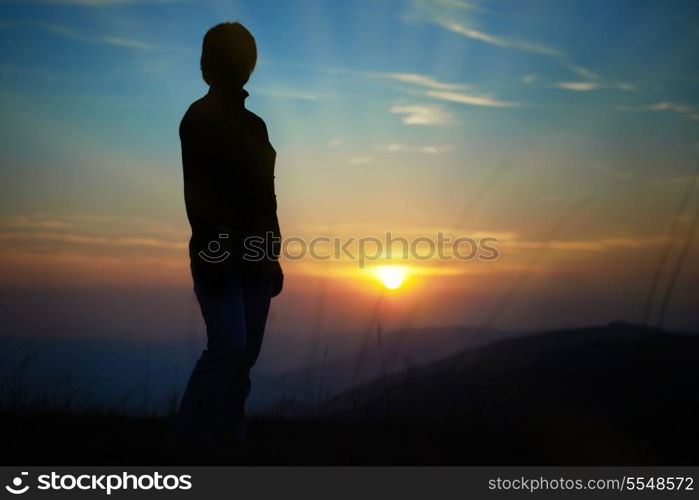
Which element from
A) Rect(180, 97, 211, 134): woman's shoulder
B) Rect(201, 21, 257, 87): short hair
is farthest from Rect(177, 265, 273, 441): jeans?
Rect(201, 21, 257, 87): short hair

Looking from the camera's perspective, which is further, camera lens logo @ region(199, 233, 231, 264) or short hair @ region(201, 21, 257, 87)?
short hair @ region(201, 21, 257, 87)

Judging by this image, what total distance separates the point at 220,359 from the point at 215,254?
2.00 feet

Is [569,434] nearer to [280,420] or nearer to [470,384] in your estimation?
[470,384]

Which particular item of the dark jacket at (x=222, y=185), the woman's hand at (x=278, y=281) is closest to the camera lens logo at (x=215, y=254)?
the dark jacket at (x=222, y=185)

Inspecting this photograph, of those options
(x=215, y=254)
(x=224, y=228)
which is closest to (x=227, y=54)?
(x=224, y=228)

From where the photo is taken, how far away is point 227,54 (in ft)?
13.9

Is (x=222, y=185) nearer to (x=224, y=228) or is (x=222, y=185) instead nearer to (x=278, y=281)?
(x=224, y=228)

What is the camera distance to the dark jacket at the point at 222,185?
412cm

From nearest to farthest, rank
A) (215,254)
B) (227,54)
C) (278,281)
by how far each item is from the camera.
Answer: (215,254) → (227,54) → (278,281)

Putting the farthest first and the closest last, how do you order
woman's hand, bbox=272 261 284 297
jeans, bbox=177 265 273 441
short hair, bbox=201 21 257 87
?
woman's hand, bbox=272 261 284 297 → short hair, bbox=201 21 257 87 → jeans, bbox=177 265 273 441

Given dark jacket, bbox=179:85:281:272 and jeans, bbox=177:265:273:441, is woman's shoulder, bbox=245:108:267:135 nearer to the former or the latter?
dark jacket, bbox=179:85:281:272

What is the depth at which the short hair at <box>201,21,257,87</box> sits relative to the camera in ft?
13.9
